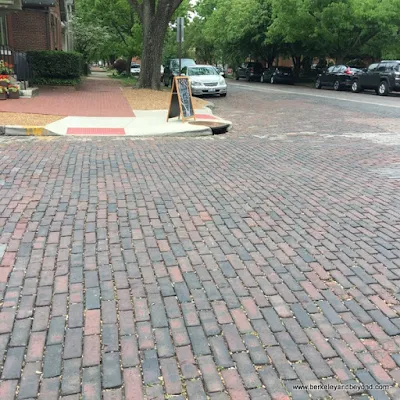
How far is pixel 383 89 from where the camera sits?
24328 millimetres

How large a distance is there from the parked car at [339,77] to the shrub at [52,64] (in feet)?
52.9

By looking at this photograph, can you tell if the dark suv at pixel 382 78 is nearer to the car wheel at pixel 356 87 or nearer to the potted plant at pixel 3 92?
the car wheel at pixel 356 87

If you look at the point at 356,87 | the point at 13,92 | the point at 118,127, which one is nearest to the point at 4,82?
the point at 13,92

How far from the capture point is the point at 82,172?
693 centimetres

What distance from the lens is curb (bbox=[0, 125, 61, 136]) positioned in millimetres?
10008

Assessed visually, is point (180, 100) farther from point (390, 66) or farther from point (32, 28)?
point (390, 66)

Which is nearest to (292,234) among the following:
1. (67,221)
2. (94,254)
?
(94,254)

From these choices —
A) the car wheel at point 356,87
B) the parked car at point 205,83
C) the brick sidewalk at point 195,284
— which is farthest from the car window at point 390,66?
the brick sidewalk at point 195,284

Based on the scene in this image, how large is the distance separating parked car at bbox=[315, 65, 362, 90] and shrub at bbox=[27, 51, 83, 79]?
16116 millimetres

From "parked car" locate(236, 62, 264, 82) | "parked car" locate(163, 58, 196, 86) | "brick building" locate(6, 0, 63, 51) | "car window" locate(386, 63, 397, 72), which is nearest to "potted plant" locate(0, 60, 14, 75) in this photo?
"brick building" locate(6, 0, 63, 51)

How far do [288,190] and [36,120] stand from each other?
7577mm

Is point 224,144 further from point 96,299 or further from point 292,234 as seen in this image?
point 96,299

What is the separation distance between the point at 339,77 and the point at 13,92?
19.9m

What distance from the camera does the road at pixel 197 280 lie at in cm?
262
